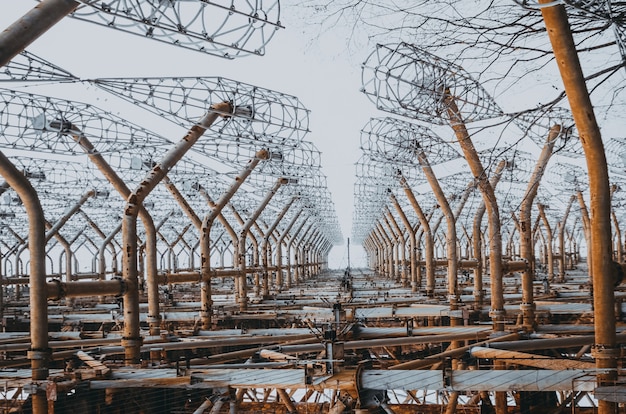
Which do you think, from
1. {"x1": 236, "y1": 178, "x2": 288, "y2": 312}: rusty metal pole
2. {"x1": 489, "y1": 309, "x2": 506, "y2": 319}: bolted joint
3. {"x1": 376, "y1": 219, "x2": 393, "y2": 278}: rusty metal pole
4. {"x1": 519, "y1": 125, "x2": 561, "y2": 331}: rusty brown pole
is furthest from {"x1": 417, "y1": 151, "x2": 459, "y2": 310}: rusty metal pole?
{"x1": 376, "y1": 219, "x2": 393, "y2": 278}: rusty metal pole

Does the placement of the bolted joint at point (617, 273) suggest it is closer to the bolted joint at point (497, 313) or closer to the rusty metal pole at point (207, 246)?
the bolted joint at point (497, 313)

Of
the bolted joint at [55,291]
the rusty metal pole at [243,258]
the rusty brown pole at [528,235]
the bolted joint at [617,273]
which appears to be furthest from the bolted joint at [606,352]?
the rusty metal pole at [243,258]

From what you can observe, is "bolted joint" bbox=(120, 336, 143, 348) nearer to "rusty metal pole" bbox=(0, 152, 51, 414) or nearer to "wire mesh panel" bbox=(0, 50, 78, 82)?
"rusty metal pole" bbox=(0, 152, 51, 414)

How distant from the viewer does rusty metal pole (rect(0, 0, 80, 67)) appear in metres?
8.07

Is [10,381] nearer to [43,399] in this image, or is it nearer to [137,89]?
[43,399]

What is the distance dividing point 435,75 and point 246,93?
3.26m

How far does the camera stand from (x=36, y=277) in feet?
32.9

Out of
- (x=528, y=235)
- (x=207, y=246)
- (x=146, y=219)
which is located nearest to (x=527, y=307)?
(x=528, y=235)

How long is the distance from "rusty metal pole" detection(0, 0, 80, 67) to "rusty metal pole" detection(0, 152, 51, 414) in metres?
2.34

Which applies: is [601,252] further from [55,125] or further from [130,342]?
[55,125]

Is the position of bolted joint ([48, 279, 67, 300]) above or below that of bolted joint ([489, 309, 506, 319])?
above

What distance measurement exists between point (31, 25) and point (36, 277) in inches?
147

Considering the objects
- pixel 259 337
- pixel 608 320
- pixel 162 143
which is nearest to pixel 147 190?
pixel 162 143

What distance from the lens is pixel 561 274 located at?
1403 inches
